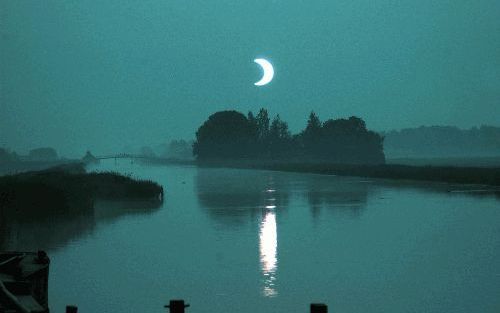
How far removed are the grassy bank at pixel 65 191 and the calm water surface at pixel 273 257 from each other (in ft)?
3.32

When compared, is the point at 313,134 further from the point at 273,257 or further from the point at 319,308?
the point at 319,308

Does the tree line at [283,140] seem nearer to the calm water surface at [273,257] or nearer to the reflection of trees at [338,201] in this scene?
the reflection of trees at [338,201]

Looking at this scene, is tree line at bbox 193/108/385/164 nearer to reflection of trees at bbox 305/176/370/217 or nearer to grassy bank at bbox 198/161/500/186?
grassy bank at bbox 198/161/500/186

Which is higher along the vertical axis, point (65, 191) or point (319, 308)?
point (65, 191)

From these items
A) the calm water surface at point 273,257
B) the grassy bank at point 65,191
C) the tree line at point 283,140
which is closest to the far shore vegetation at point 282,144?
the tree line at point 283,140

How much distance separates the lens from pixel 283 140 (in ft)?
534

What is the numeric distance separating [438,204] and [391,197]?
25.9ft

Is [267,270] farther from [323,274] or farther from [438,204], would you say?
[438,204]

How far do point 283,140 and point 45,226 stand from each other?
5113 inches

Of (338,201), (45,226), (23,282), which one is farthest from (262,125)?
(23,282)

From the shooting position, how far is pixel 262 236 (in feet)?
103

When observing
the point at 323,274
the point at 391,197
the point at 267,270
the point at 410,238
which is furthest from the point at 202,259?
the point at 391,197

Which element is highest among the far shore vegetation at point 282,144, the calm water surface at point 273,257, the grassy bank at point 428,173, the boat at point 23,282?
the far shore vegetation at point 282,144

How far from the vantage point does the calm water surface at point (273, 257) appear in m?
18.6
